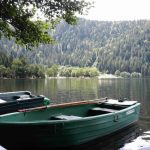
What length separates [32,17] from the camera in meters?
12.2

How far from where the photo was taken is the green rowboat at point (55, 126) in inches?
631

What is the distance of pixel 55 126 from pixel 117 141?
20.1ft

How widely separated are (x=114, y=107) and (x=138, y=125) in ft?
10.1

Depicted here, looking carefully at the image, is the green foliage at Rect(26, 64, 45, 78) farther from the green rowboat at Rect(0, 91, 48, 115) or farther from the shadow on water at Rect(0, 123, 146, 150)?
the shadow on water at Rect(0, 123, 146, 150)

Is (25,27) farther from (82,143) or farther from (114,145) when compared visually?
(114,145)

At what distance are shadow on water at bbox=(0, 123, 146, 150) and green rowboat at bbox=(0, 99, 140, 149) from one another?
0.34 meters

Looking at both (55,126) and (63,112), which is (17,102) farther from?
(55,126)

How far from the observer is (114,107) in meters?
25.3

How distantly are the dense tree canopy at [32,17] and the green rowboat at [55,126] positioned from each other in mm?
5232

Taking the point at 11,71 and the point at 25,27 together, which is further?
the point at 11,71

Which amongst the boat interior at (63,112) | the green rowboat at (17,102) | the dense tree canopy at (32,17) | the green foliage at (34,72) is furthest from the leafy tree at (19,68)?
the dense tree canopy at (32,17)

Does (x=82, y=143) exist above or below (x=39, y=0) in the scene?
below

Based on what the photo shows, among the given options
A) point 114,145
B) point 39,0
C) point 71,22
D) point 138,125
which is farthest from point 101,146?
point 39,0

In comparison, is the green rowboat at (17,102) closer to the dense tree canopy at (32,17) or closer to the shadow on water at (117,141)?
the shadow on water at (117,141)
